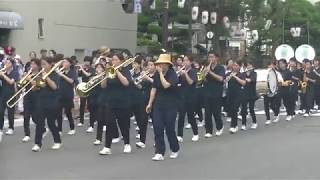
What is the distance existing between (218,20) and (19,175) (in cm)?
3175

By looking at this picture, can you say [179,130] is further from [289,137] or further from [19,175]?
[19,175]

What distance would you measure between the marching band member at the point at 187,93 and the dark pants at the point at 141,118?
2.24ft

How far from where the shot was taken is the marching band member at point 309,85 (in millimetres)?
19359

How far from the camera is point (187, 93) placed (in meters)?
13.2

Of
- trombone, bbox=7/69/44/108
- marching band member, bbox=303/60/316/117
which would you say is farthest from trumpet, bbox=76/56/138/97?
marching band member, bbox=303/60/316/117

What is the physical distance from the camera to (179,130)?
41.7 feet

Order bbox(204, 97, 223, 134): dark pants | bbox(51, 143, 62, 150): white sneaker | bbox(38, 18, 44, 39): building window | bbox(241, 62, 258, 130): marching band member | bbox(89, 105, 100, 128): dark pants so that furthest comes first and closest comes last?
1. bbox(38, 18, 44, 39): building window
2. bbox(241, 62, 258, 130): marching band member
3. bbox(89, 105, 100, 128): dark pants
4. bbox(204, 97, 223, 134): dark pants
5. bbox(51, 143, 62, 150): white sneaker

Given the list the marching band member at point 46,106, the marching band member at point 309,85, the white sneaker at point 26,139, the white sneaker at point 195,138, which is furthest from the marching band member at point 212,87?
the marching band member at point 309,85

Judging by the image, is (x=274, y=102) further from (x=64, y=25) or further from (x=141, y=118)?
(x=64, y=25)

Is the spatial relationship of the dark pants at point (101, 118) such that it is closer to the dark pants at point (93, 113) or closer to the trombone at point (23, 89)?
the trombone at point (23, 89)

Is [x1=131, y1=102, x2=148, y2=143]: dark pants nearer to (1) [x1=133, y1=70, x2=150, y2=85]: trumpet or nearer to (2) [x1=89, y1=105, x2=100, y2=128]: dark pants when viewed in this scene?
(1) [x1=133, y1=70, x2=150, y2=85]: trumpet

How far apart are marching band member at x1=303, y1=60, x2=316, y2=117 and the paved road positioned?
225 inches

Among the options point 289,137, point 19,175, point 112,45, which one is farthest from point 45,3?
point 19,175

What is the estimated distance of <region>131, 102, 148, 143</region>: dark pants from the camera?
1209cm
